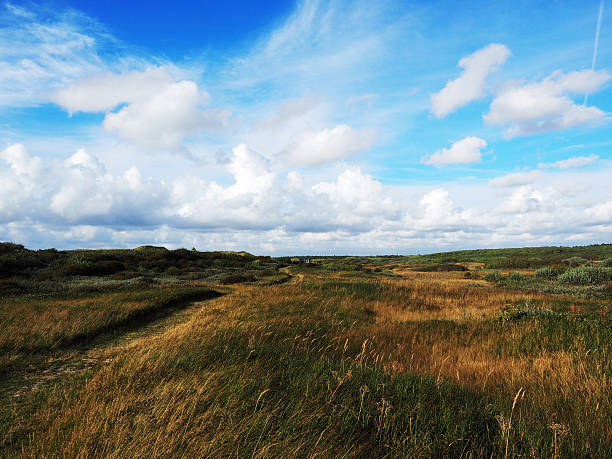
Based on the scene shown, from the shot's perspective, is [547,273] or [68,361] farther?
[547,273]

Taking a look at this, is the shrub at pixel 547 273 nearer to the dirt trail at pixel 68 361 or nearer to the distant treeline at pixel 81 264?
the dirt trail at pixel 68 361

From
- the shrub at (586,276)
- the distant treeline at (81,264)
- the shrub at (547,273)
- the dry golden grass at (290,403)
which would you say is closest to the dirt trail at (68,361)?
the dry golden grass at (290,403)

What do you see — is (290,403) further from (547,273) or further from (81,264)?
(547,273)

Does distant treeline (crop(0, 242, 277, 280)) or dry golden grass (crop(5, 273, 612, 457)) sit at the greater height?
distant treeline (crop(0, 242, 277, 280))

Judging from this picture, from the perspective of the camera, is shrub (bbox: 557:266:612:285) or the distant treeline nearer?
shrub (bbox: 557:266:612:285)

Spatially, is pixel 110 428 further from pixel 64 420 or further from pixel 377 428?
pixel 377 428

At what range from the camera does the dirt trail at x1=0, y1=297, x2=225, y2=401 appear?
7.06m

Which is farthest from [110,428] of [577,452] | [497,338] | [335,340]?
[497,338]

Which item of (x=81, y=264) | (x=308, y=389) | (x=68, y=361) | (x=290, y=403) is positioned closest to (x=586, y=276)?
(x=308, y=389)

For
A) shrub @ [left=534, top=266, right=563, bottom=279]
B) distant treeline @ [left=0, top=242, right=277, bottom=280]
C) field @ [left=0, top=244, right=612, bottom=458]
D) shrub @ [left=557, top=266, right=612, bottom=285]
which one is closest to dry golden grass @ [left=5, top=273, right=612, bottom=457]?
field @ [left=0, top=244, right=612, bottom=458]

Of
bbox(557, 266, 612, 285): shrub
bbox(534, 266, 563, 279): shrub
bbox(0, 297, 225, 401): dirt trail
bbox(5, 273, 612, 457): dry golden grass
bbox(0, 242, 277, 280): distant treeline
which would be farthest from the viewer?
bbox(534, 266, 563, 279): shrub

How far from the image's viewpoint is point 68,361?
8906 mm

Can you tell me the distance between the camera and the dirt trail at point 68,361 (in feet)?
23.2

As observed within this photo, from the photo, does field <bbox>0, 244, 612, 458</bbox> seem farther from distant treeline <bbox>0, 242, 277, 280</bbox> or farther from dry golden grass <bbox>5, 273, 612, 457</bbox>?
distant treeline <bbox>0, 242, 277, 280</bbox>
